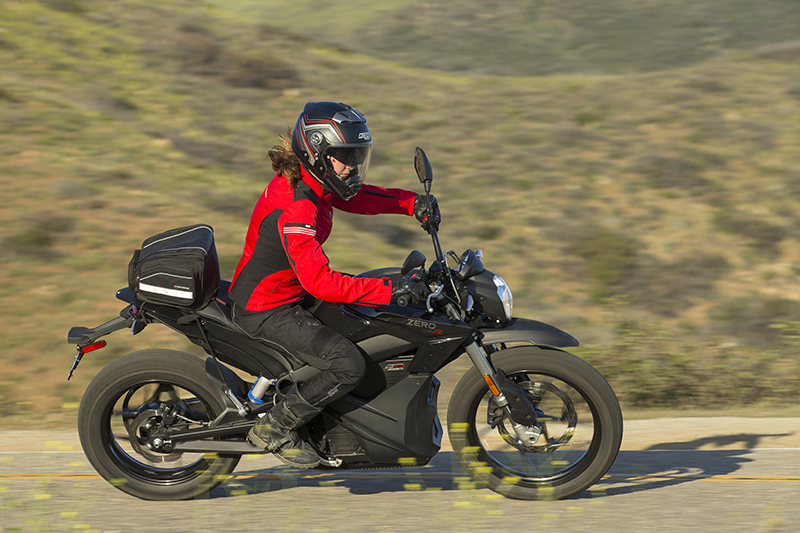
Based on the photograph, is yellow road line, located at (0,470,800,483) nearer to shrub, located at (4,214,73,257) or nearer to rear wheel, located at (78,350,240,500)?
rear wheel, located at (78,350,240,500)

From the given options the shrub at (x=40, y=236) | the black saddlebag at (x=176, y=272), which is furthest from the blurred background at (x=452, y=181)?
the black saddlebag at (x=176, y=272)

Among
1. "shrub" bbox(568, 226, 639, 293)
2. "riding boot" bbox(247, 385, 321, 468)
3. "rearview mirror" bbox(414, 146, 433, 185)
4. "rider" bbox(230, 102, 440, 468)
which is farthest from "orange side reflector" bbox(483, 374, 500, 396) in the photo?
"shrub" bbox(568, 226, 639, 293)

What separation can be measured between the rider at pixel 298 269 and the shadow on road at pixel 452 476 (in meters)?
0.64

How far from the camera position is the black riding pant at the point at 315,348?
4836 millimetres

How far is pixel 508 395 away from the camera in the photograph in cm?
499

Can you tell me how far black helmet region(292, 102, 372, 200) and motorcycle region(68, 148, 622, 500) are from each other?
1.22 ft

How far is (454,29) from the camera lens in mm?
54094

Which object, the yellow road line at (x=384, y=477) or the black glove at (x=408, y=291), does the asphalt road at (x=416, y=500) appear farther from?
the black glove at (x=408, y=291)

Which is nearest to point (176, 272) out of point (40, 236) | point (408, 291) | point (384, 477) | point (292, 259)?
point (292, 259)

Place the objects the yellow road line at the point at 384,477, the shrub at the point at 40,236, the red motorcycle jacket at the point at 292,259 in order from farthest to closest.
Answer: the shrub at the point at 40,236
the yellow road line at the point at 384,477
the red motorcycle jacket at the point at 292,259

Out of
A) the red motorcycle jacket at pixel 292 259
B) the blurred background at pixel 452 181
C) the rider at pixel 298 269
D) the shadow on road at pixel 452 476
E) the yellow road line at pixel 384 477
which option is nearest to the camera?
the red motorcycle jacket at pixel 292 259

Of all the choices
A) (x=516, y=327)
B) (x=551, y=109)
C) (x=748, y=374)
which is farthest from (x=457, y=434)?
(x=551, y=109)

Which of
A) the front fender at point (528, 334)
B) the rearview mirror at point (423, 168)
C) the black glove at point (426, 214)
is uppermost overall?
the rearview mirror at point (423, 168)

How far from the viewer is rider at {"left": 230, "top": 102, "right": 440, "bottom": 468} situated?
4.76 meters
